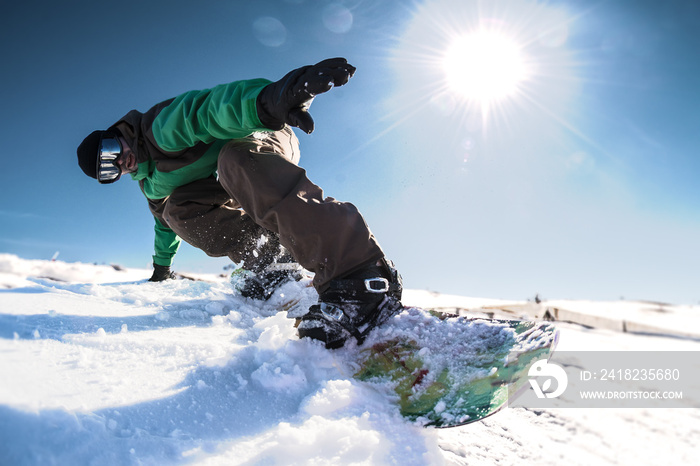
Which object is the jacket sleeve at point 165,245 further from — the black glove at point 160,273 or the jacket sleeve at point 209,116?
the jacket sleeve at point 209,116

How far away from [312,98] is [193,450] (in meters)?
1.03

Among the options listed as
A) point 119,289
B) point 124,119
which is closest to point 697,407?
point 119,289

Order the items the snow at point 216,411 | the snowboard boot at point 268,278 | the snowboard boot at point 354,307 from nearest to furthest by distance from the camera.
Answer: the snow at point 216,411
the snowboard boot at point 354,307
the snowboard boot at point 268,278

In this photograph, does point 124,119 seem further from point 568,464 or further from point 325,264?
point 568,464

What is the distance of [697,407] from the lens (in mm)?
1322

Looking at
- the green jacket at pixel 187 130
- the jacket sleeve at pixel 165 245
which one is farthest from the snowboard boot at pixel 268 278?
the jacket sleeve at pixel 165 245

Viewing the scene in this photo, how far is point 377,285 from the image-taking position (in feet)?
4.04

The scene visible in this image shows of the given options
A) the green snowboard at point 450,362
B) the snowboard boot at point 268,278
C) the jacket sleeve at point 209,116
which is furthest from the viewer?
the snowboard boot at point 268,278

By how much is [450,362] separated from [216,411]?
661 mm

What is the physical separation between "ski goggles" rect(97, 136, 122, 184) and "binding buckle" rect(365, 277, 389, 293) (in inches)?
54.3

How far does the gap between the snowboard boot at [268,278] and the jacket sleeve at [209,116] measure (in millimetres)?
783

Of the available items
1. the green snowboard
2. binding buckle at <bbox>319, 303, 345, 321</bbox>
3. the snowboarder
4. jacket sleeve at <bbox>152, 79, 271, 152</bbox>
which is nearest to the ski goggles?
the snowboarder

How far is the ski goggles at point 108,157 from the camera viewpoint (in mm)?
1633

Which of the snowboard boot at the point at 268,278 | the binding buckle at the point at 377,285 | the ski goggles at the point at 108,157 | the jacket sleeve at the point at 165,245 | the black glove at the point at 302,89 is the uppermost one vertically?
the black glove at the point at 302,89
